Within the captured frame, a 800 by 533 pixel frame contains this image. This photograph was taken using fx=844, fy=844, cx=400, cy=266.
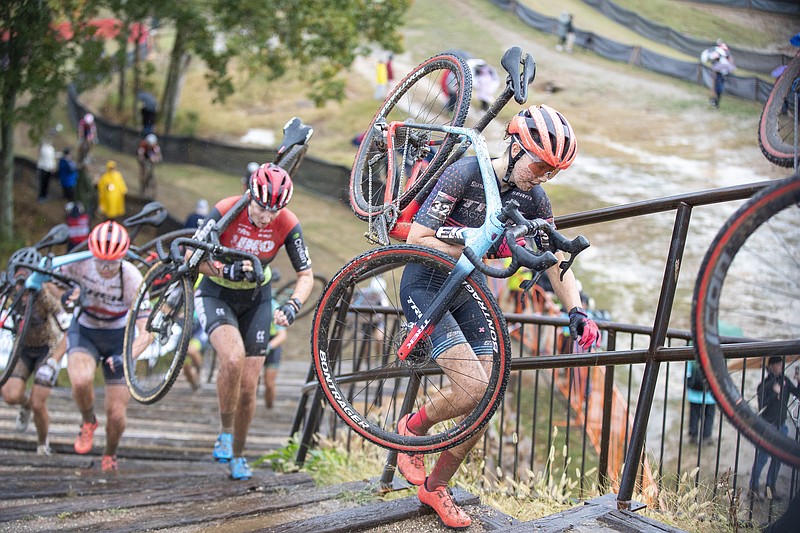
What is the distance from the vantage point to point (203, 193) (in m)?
26.4

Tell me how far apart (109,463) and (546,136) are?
587 cm

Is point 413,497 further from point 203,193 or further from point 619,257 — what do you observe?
point 203,193

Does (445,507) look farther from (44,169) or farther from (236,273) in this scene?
(44,169)

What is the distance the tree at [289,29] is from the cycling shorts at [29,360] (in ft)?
49.7

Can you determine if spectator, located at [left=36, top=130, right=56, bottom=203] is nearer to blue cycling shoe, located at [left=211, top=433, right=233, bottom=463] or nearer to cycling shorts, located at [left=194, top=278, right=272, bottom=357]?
cycling shorts, located at [left=194, top=278, right=272, bottom=357]

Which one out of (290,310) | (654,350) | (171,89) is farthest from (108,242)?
(171,89)

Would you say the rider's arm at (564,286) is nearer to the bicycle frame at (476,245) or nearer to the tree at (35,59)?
the bicycle frame at (476,245)

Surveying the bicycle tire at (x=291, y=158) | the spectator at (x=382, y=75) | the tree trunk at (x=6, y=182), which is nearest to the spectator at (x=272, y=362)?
the bicycle tire at (x=291, y=158)

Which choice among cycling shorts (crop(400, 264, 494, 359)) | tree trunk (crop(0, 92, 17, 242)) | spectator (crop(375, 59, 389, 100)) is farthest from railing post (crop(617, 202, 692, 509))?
spectator (crop(375, 59, 389, 100))

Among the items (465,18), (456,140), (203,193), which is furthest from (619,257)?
(465,18)

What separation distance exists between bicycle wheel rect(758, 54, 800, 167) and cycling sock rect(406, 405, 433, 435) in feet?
7.88

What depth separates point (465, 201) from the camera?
15.5ft

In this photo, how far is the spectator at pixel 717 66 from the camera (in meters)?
22.7

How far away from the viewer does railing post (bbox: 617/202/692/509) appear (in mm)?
4262
